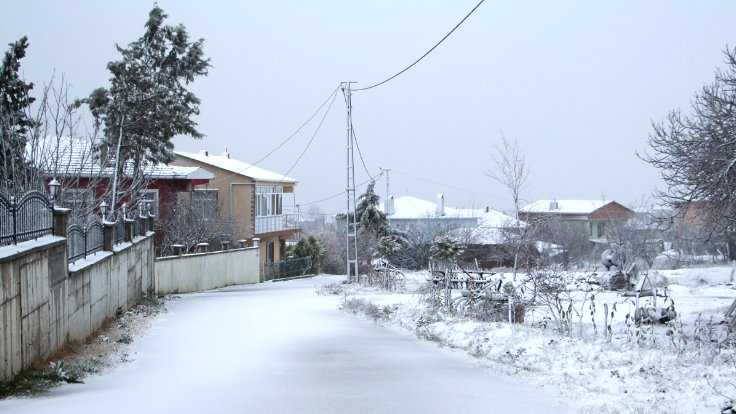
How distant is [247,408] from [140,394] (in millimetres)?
1464

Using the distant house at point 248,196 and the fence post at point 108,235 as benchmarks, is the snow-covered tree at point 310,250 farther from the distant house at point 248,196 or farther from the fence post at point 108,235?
the fence post at point 108,235

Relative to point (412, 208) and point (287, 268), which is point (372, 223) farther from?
point (412, 208)

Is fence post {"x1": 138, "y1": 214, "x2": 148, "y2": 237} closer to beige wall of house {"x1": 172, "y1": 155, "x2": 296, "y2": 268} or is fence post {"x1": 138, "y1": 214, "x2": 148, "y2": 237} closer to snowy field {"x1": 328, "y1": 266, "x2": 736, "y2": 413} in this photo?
snowy field {"x1": 328, "y1": 266, "x2": 736, "y2": 413}

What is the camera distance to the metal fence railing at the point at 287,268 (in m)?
A: 47.8

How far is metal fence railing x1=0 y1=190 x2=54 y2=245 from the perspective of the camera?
941cm

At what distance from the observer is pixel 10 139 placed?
72.8 ft

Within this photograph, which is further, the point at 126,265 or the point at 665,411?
the point at 126,265

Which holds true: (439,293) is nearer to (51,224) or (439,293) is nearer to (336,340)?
(336,340)

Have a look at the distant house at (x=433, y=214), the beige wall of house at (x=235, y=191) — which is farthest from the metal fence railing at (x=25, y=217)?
the distant house at (x=433, y=214)

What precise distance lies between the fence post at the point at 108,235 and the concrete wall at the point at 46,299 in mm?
194

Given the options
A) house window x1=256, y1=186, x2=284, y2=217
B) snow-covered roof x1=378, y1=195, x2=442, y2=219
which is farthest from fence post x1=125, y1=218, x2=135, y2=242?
snow-covered roof x1=378, y1=195, x2=442, y2=219

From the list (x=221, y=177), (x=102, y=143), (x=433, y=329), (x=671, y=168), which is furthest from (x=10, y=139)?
(x=221, y=177)

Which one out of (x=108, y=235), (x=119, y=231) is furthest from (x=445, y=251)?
(x=108, y=235)

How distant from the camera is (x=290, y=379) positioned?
9789 millimetres
